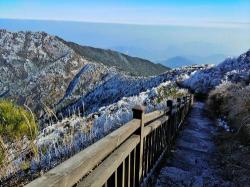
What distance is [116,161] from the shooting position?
3.86 metres

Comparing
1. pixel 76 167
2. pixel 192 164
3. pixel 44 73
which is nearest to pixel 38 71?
pixel 44 73

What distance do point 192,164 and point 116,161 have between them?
5129 mm

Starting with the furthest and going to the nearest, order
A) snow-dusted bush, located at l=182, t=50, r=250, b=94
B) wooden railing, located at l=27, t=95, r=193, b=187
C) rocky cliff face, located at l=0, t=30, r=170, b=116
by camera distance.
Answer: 1. rocky cliff face, located at l=0, t=30, r=170, b=116
2. snow-dusted bush, located at l=182, t=50, r=250, b=94
3. wooden railing, located at l=27, t=95, r=193, b=187

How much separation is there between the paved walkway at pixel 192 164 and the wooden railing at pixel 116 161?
1.36 feet

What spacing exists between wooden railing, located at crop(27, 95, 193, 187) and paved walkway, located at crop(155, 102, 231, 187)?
415 millimetres

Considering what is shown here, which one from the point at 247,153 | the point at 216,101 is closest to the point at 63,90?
the point at 216,101

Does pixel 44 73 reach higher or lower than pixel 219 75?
lower

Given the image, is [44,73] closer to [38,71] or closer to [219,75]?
[38,71]

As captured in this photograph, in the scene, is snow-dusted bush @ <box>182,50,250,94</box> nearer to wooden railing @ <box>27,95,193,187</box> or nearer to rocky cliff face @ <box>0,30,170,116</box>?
wooden railing @ <box>27,95,193,187</box>

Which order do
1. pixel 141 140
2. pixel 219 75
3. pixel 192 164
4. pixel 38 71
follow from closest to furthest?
pixel 141 140 → pixel 192 164 → pixel 219 75 → pixel 38 71

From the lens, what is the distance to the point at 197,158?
925cm

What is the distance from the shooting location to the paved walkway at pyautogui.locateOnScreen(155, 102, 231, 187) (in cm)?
731

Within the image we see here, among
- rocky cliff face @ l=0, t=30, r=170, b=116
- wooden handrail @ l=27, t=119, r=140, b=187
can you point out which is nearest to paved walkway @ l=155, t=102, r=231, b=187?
wooden handrail @ l=27, t=119, r=140, b=187

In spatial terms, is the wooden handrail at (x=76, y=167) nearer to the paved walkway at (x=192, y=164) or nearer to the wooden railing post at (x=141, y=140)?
the wooden railing post at (x=141, y=140)
